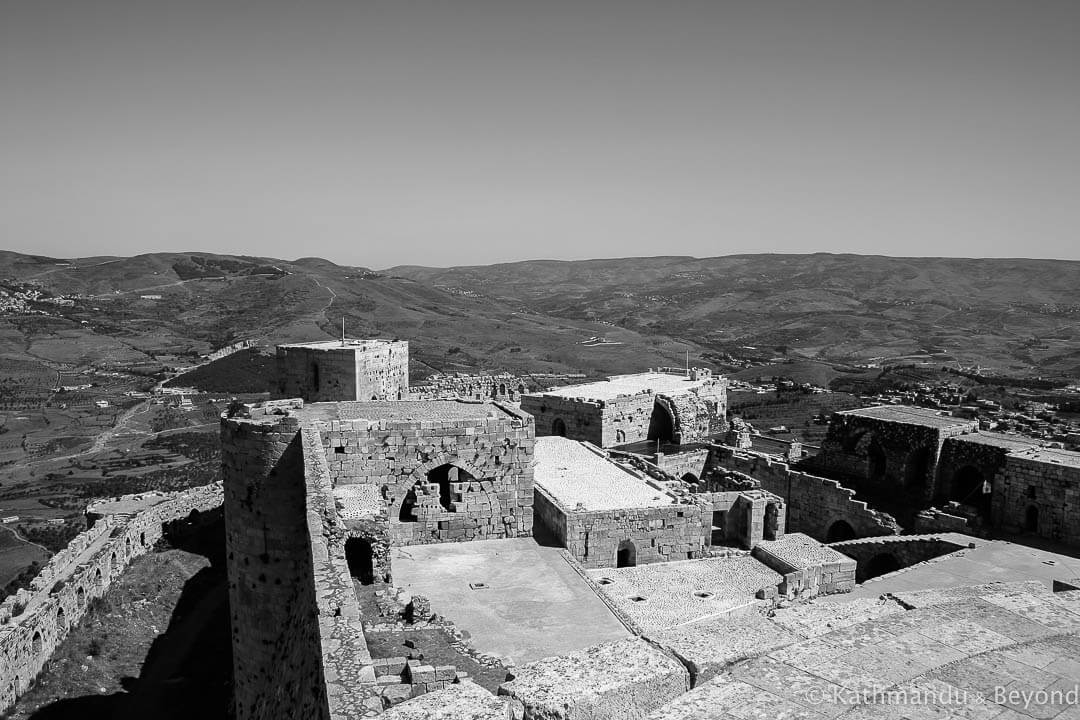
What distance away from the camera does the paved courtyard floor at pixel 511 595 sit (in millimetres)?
12508

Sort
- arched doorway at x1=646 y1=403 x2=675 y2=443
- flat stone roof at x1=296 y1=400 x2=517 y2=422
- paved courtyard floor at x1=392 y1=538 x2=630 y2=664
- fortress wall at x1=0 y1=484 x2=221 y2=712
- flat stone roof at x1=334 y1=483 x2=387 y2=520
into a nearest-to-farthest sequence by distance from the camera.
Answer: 1. paved courtyard floor at x1=392 y1=538 x2=630 y2=664
2. flat stone roof at x1=334 y1=483 x2=387 y2=520
3. flat stone roof at x1=296 y1=400 x2=517 y2=422
4. fortress wall at x1=0 y1=484 x2=221 y2=712
5. arched doorway at x1=646 y1=403 x2=675 y2=443

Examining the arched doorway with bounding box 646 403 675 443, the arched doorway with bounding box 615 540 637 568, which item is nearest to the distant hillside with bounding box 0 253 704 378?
the arched doorway with bounding box 646 403 675 443

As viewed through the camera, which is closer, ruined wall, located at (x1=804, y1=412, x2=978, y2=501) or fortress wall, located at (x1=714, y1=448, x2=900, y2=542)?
fortress wall, located at (x1=714, y1=448, x2=900, y2=542)

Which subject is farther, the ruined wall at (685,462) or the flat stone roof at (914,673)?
the ruined wall at (685,462)

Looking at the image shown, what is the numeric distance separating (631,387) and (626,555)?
47.8 feet

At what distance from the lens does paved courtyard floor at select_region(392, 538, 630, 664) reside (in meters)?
12.5

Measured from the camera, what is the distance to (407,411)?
57.9 ft

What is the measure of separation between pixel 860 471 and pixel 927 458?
2.39 meters

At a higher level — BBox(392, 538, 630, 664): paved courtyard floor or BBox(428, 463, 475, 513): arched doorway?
BBox(428, 463, 475, 513): arched doorway

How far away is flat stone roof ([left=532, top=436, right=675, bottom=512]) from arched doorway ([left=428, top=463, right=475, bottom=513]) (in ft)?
8.24

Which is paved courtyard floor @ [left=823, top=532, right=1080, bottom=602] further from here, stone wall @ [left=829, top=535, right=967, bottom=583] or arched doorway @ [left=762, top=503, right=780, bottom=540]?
arched doorway @ [left=762, top=503, right=780, bottom=540]

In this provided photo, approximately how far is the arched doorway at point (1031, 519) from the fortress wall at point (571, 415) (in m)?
12.7

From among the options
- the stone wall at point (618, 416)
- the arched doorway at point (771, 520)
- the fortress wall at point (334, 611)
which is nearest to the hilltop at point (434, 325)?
the stone wall at point (618, 416)

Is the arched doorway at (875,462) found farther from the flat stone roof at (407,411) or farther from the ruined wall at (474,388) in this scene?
the ruined wall at (474,388)
